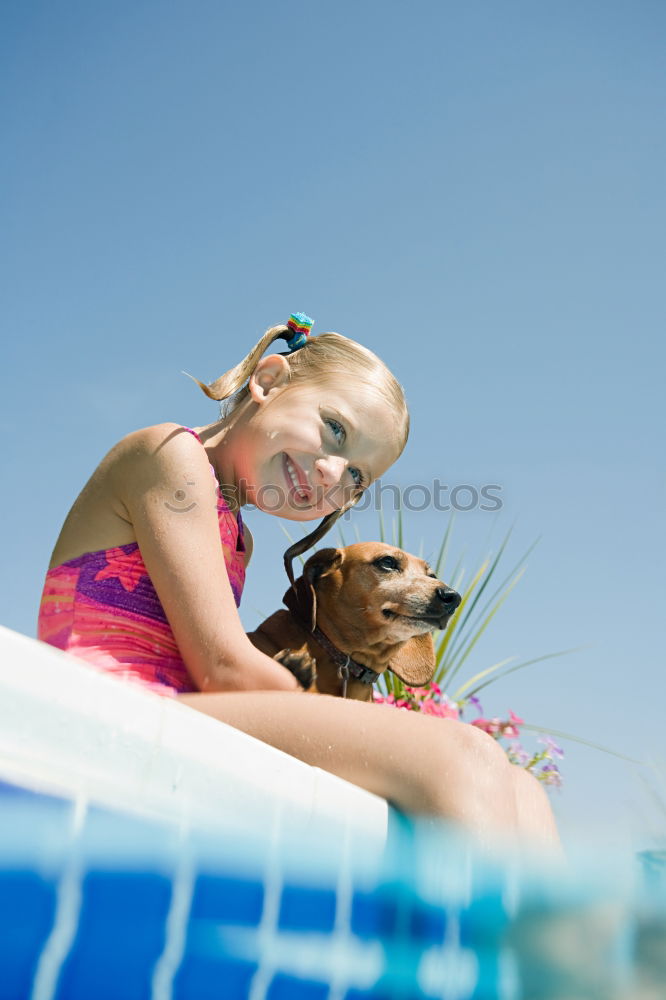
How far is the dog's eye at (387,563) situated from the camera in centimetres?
309

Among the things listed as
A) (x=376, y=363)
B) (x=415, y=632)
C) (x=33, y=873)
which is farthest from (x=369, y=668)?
(x=33, y=873)

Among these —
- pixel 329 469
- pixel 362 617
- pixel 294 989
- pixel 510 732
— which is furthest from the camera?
pixel 510 732

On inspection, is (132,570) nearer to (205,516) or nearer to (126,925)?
(205,516)

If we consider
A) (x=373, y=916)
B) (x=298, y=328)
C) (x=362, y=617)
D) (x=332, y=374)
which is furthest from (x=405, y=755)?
(x=362, y=617)

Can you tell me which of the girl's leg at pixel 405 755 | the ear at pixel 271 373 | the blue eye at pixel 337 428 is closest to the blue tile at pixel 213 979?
the girl's leg at pixel 405 755

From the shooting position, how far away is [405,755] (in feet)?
3.10

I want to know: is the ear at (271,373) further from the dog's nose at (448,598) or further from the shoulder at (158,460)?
the dog's nose at (448,598)

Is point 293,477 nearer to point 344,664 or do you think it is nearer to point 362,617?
point 344,664

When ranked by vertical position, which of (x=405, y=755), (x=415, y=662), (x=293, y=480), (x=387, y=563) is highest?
(x=387, y=563)

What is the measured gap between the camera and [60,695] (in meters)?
0.61

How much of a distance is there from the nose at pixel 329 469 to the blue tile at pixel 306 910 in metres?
0.98

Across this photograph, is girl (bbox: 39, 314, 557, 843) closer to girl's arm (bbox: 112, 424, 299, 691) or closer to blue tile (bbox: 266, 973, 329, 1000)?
girl's arm (bbox: 112, 424, 299, 691)

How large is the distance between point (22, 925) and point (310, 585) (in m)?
2.13

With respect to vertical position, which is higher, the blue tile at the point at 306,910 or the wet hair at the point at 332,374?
the wet hair at the point at 332,374
